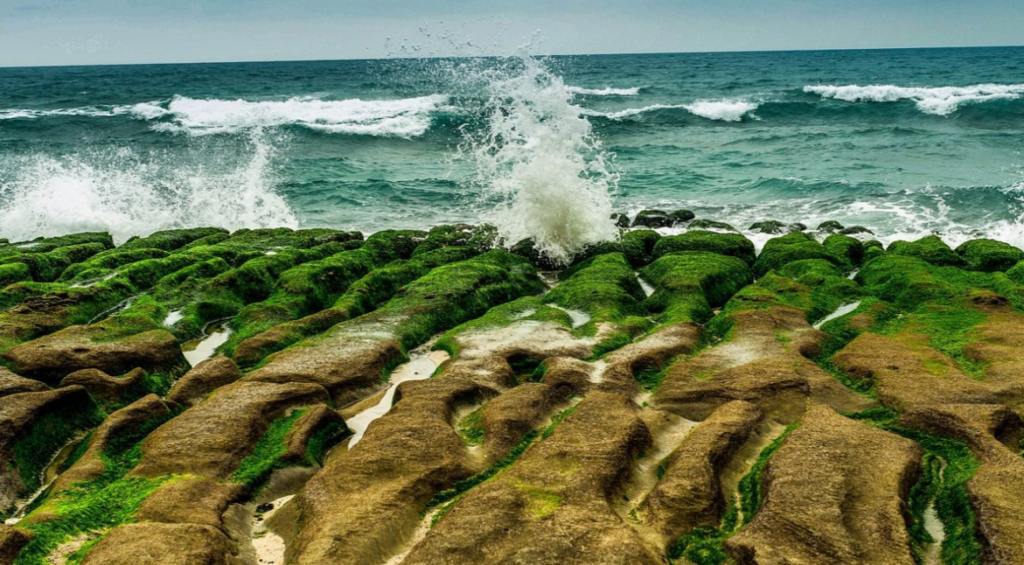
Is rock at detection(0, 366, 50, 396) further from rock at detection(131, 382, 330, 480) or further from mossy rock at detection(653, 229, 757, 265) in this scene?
mossy rock at detection(653, 229, 757, 265)

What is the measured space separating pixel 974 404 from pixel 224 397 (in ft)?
19.8

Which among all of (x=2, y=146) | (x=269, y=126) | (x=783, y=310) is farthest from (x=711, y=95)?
(x=783, y=310)

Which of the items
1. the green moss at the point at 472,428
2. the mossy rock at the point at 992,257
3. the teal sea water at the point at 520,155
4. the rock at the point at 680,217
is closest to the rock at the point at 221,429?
the green moss at the point at 472,428

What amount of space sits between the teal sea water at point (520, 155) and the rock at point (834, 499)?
8.40m

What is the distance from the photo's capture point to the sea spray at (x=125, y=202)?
18250 millimetres

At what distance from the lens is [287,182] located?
25.9 m

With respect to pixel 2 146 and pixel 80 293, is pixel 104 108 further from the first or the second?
pixel 80 293

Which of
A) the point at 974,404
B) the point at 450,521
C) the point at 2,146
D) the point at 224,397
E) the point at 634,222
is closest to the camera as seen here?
the point at 450,521

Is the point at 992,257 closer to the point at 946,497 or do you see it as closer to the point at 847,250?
the point at 847,250

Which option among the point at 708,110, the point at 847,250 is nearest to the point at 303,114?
the point at 708,110

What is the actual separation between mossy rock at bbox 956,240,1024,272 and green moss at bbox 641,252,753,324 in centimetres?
337

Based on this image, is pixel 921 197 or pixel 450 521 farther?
pixel 921 197

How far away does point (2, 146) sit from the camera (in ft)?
111

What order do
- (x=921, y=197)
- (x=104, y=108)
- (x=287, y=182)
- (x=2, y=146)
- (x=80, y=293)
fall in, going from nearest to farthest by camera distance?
(x=80, y=293) < (x=921, y=197) < (x=287, y=182) < (x=2, y=146) < (x=104, y=108)
